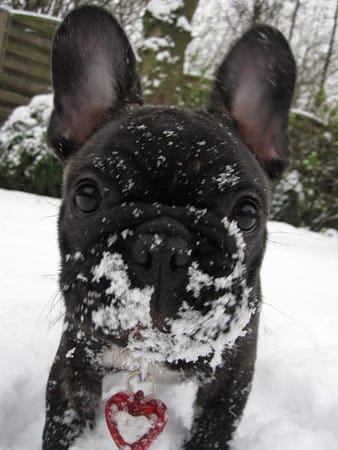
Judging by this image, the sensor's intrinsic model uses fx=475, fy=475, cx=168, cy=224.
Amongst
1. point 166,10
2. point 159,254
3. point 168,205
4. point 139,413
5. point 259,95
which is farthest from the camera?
point 166,10

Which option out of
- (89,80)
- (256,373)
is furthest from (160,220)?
(256,373)

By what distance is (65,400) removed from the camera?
6.71 feet

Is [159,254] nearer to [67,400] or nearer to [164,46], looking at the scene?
[67,400]

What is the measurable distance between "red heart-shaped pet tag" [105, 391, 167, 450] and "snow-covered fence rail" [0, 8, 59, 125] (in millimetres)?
8426

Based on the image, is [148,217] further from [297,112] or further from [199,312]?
[297,112]

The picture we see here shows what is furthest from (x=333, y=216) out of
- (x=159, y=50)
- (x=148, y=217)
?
(x=148, y=217)

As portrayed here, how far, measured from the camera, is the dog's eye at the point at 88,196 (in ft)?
5.52

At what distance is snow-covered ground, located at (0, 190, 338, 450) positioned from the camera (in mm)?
2133

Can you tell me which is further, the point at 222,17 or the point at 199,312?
the point at 222,17

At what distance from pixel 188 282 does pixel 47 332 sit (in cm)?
163

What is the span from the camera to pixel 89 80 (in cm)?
227

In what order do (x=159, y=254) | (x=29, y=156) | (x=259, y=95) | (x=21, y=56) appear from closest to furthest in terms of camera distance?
(x=159, y=254), (x=259, y=95), (x=29, y=156), (x=21, y=56)

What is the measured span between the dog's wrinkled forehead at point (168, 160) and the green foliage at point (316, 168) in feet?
26.0

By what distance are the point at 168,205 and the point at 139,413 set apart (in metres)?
1.00
